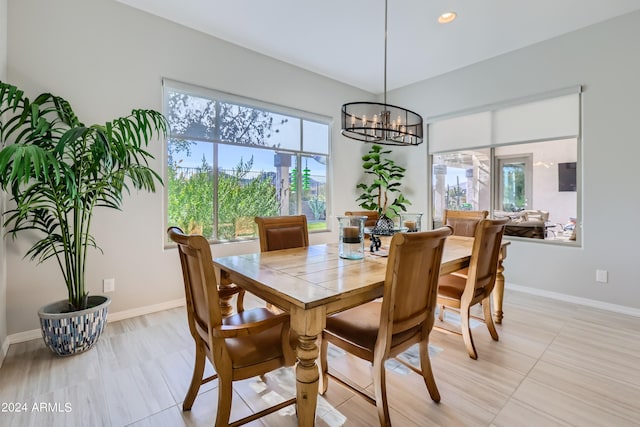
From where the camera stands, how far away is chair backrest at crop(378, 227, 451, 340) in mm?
1362

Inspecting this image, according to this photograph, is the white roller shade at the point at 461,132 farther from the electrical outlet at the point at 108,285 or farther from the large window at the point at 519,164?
the electrical outlet at the point at 108,285

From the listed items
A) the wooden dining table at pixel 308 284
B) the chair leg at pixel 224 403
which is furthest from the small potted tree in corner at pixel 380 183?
the chair leg at pixel 224 403

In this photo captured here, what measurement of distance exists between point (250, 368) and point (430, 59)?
4.28 metres

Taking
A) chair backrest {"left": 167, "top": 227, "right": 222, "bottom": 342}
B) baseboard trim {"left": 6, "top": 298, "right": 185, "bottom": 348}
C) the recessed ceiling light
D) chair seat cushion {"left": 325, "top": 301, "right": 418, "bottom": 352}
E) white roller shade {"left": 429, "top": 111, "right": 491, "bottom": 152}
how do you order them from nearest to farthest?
1. chair backrest {"left": 167, "top": 227, "right": 222, "bottom": 342}
2. chair seat cushion {"left": 325, "top": 301, "right": 418, "bottom": 352}
3. baseboard trim {"left": 6, "top": 298, "right": 185, "bottom": 348}
4. the recessed ceiling light
5. white roller shade {"left": 429, "top": 111, "right": 491, "bottom": 152}

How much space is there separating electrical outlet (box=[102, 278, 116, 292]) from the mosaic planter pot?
0.46m

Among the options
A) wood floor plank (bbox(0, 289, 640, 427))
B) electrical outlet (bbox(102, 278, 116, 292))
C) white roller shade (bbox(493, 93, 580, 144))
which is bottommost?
wood floor plank (bbox(0, 289, 640, 427))

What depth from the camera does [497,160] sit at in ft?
13.4

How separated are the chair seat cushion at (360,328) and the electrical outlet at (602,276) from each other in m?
2.96

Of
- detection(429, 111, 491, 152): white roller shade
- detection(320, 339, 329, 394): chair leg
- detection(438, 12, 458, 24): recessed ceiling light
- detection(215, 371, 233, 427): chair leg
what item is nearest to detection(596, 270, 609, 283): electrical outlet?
detection(429, 111, 491, 152): white roller shade

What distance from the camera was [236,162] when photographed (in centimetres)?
375

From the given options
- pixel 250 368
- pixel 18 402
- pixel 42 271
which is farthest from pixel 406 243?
pixel 42 271

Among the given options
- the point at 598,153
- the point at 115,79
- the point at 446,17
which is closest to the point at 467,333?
the point at 598,153

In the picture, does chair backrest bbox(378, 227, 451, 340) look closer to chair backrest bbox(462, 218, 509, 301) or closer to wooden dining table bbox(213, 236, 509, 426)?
wooden dining table bbox(213, 236, 509, 426)

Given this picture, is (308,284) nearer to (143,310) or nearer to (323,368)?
(323,368)
